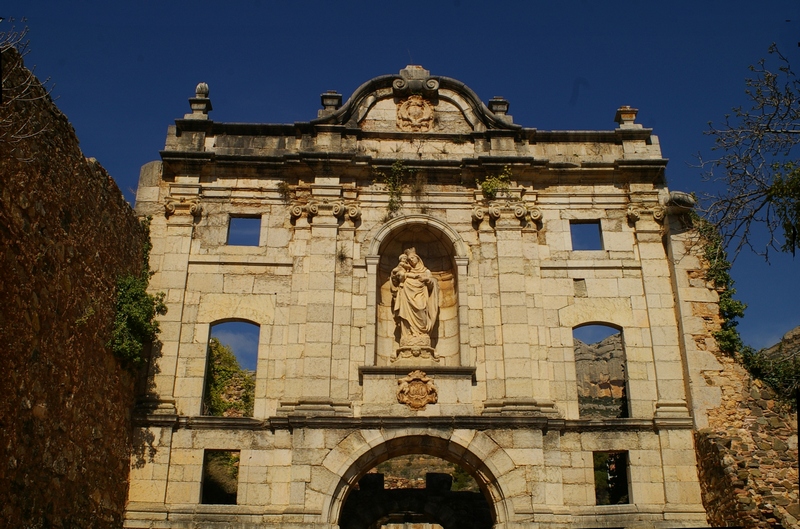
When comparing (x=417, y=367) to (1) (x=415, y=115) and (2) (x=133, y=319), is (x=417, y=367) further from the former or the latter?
(1) (x=415, y=115)

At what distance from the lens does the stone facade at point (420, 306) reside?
48.3ft

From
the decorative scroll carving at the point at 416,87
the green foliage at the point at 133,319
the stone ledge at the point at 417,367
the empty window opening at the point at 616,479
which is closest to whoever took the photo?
the green foliage at the point at 133,319

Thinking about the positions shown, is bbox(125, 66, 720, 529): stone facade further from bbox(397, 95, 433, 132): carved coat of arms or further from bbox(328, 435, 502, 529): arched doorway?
bbox(328, 435, 502, 529): arched doorway

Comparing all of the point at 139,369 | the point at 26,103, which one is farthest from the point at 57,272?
the point at 139,369

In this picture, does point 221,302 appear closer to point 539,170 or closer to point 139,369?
point 139,369

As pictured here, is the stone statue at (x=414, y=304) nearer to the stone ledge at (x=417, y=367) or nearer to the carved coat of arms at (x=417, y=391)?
the stone ledge at (x=417, y=367)

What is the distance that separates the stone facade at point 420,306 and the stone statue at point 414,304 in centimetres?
5

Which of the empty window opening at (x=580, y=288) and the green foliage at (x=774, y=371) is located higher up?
the empty window opening at (x=580, y=288)

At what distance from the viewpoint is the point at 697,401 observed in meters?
15.2

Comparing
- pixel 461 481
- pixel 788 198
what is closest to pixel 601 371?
pixel 461 481

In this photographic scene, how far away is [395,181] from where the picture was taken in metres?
17.2

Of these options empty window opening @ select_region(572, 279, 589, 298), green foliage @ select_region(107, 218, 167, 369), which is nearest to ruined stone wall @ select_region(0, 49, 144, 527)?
green foliage @ select_region(107, 218, 167, 369)

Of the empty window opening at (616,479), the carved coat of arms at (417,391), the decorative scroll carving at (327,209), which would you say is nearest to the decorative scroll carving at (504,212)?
the decorative scroll carving at (327,209)

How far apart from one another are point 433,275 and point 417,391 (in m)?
3.05
